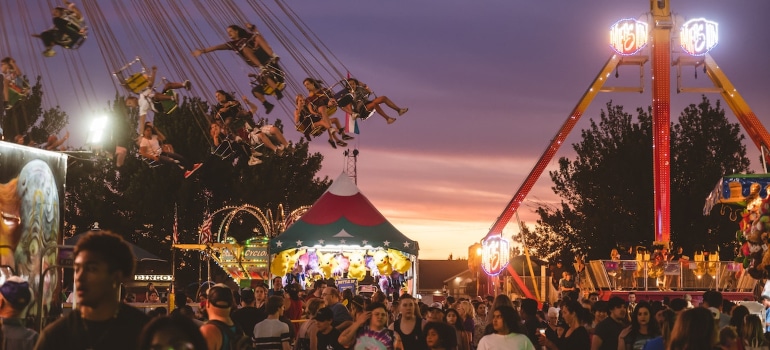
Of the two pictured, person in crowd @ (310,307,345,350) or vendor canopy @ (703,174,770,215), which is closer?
person in crowd @ (310,307,345,350)

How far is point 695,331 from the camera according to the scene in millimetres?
6789

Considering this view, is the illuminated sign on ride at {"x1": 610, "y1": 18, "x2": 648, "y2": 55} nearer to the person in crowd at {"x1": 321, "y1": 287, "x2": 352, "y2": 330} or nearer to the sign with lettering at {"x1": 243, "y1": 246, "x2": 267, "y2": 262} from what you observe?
the sign with lettering at {"x1": 243, "y1": 246, "x2": 267, "y2": 262}

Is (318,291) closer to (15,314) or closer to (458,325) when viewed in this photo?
(458,325)

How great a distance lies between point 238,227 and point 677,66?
23.6m

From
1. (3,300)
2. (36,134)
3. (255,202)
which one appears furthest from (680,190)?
(3,300)

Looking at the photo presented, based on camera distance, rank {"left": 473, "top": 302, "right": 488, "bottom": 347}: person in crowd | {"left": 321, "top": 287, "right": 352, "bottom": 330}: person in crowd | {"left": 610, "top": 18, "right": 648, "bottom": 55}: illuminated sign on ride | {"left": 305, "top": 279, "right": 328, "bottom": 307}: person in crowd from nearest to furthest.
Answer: {"left": 321, "top": 287, "right": 352, "bottom": 330}: person in crowd
{"left": 473, "top": 302, "right": 488, "bottom": 347}: person in crowd
{"left": 305, "top": 279, "right": 328, "bottom": 307}: person in crowd
{"left": 610, "top": 18, "right": 648, "bottom": 55}: illuminated sign on ride

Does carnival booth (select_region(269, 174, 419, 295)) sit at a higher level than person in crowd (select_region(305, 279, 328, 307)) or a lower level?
higher

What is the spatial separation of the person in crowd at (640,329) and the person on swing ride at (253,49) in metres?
7.26

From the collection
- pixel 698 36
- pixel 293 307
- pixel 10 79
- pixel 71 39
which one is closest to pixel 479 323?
A: pixel 293 307

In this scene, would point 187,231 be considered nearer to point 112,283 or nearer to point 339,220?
point 339,220

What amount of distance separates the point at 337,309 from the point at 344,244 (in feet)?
33.1

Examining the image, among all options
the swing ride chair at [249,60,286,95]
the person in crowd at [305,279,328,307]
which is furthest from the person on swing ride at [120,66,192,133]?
the person in crowd at [305,279,328,307]

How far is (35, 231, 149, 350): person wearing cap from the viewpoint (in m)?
4.55

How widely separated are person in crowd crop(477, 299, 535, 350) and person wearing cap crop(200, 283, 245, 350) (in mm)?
2467
